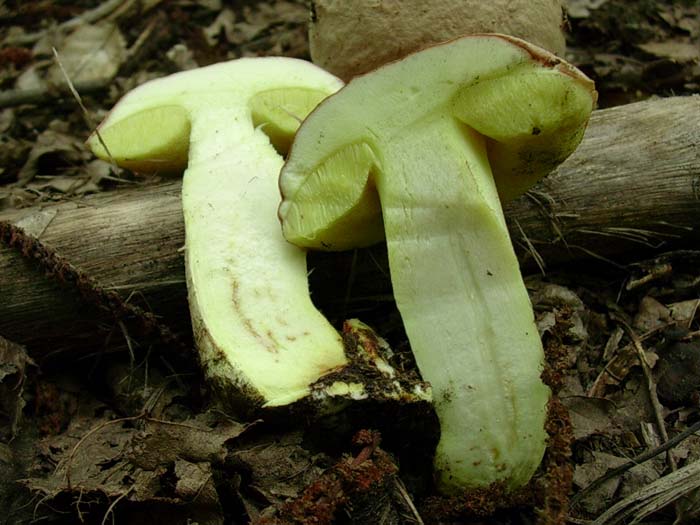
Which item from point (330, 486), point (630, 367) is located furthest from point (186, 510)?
point (630, 367)

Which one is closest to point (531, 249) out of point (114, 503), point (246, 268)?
point (246, 268)

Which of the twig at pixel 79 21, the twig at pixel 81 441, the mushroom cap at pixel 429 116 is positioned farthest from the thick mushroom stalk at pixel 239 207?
the twig at pixel 79 21

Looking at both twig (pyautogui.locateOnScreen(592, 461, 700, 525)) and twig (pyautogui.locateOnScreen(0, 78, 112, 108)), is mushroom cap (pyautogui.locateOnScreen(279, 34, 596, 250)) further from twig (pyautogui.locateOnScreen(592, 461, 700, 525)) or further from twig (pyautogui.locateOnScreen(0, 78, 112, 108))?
twig (pyautogui.locateOnScreen(0, 78, 112, 108))

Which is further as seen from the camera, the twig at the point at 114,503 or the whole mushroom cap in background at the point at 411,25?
the whole mushroom cap in background at the point at 411,25

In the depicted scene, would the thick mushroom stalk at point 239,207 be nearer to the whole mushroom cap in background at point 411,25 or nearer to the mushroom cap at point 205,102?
the mushroom cap at point 205,102

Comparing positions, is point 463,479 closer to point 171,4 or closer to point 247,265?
point 247,265

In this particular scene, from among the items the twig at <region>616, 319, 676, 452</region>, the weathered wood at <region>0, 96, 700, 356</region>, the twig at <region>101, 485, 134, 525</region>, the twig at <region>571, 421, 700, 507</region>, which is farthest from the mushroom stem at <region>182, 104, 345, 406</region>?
the twig at <region>616, 319, 676, 452</region>

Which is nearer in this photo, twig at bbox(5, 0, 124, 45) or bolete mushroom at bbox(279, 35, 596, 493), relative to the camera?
bolete mushroom at bbox(279, 35, 596, 493)
